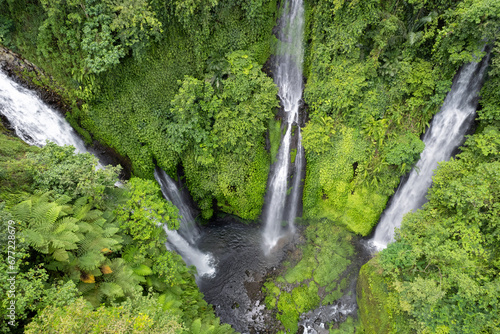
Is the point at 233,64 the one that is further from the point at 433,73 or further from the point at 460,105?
the point at 460,105

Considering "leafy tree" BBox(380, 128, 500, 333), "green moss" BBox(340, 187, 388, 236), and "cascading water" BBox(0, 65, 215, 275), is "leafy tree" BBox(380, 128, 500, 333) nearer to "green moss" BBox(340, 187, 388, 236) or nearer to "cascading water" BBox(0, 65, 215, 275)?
"green moss" BBox(340, 187, 388, 236)

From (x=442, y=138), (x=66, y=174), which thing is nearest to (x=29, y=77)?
(x=66, y=174)

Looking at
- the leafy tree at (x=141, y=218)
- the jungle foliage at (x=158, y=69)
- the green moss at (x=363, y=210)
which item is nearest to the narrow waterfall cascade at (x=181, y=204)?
the jungle foliage at (x=158, y=69)

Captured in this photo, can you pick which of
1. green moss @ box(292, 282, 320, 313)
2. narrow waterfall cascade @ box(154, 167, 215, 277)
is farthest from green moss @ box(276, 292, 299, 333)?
narrow waterfall cascade @ box(154, 167, 215, 277)

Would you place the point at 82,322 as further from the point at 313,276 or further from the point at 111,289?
the point at 313,276

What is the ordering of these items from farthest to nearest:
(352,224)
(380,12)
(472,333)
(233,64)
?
1. (352,224)
2. (233,64)
3. (380,12)
4. (472,333)

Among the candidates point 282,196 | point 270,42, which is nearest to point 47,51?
point 270,42

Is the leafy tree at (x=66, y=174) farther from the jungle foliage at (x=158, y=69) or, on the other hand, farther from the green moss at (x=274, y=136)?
the green moss at (x=274, y=136)
